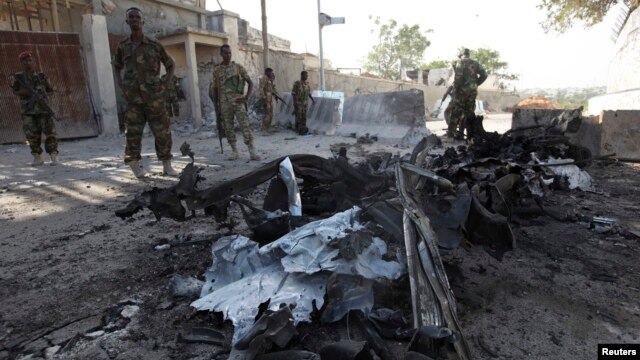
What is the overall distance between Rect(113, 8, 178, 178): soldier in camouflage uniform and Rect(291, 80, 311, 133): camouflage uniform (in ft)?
21.3

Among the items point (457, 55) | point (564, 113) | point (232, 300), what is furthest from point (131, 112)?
point (457, 55)

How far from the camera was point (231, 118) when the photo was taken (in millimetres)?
6422

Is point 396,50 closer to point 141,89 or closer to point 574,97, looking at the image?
point 574,97

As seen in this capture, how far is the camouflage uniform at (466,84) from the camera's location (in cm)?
830

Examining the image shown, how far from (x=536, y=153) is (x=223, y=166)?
4.38m

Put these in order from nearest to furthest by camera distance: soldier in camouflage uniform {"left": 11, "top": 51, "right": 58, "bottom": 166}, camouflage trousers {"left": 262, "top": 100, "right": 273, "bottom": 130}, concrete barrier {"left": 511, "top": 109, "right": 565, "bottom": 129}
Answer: soldier in camouflage uniform {"left": 11, "top": 51, "right": 58, "bottom": 166} → concrete barrier {"left": 511, "top": 109, "right": 565, "bottom": 129} → camouflage trousers {"left": 262, "top": 100, "right": 273, "bottom": 130}

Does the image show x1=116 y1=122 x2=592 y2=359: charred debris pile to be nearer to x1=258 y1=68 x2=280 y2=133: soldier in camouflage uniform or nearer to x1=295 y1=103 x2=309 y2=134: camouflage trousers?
x1=295 y1=103 x2=309 y2=134: camouflage trousers

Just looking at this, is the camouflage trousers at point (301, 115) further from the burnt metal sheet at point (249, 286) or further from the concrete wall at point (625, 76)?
the burnt metal sheet at point (249, 286)

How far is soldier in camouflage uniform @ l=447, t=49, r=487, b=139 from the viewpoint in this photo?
8297mm

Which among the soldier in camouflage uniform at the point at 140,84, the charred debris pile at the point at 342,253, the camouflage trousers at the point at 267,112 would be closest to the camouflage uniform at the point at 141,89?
the soldier in camouflage uniform at the point at 140,84

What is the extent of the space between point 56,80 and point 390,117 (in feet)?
28.4

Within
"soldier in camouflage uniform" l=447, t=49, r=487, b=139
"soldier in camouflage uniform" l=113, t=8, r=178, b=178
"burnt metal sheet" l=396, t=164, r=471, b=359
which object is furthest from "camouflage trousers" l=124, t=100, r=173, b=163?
"soldier in camouflage uniform" l=447, t=49, r=487, b=139

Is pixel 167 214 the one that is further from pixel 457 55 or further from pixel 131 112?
pixel 457 55

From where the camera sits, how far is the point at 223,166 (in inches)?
231
